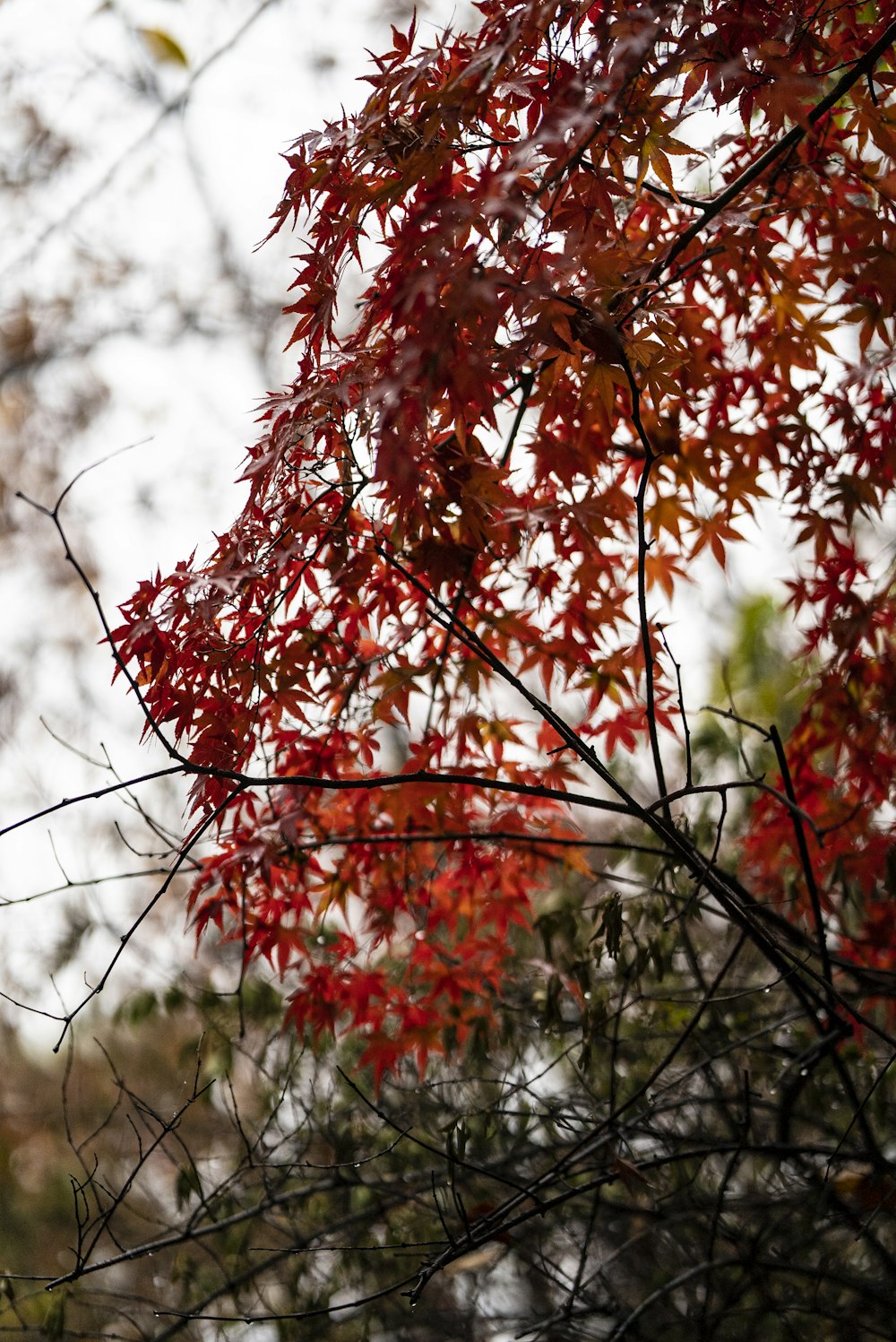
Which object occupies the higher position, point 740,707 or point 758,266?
point 740,707

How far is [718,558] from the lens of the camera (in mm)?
2195

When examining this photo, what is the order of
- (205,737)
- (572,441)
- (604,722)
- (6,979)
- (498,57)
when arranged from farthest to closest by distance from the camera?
1. (6,979)
2. (604,722)
3. (572,441)
4. (205,737)
5. (498,57)

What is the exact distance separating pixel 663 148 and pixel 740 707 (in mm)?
4105

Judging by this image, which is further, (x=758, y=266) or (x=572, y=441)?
(x=758, y=266)

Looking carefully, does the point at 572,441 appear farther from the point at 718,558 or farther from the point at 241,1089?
the point at 241,1089

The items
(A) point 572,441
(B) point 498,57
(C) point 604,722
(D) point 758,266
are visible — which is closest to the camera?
(B) point 498,57

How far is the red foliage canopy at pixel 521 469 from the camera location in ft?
4.78

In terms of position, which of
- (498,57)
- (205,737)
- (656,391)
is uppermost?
(498,57)

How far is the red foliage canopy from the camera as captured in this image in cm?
146

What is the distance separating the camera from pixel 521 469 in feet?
6.54

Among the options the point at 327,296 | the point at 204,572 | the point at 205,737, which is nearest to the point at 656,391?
the point at 327,296

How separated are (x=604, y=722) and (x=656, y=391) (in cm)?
86

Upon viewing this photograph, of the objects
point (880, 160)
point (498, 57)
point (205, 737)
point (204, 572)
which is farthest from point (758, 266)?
point (205, 737)

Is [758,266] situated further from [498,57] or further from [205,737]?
[205,737]
